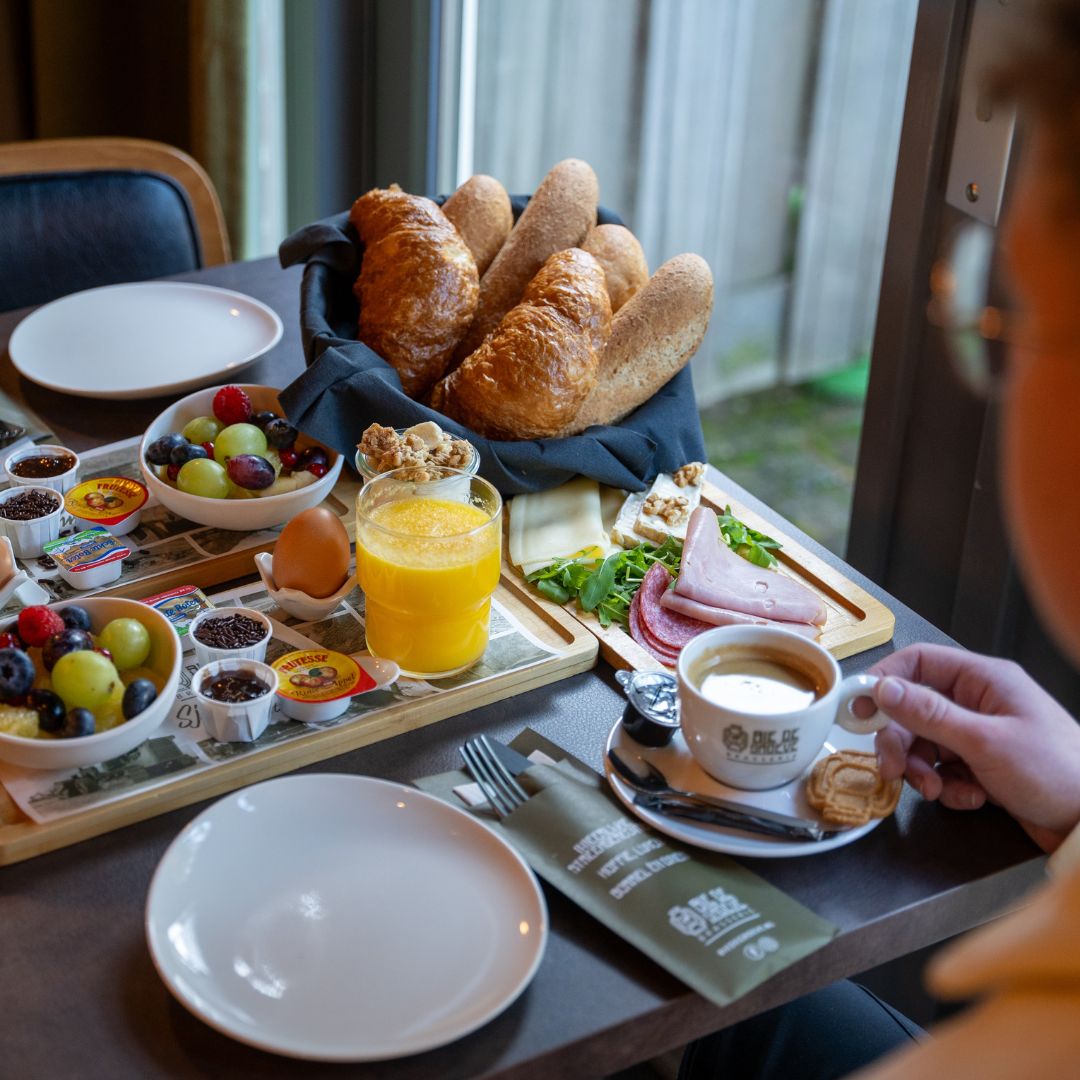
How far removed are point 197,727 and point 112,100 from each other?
2.45 m

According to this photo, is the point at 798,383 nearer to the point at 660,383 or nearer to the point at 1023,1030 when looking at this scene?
the point at 660,383

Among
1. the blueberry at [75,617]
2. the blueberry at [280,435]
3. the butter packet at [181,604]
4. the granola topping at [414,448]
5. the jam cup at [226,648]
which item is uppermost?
the granola topping at [414,448]

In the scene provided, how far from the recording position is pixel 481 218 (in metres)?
1.66

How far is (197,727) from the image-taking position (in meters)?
1.06

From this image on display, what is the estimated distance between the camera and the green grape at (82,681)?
0.99 metres

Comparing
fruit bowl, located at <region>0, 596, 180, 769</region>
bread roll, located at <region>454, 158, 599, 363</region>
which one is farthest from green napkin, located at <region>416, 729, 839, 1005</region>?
bread roll, located at <region>454, 158, 599, 363</region>

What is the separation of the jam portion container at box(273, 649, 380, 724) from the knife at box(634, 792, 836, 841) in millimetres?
278

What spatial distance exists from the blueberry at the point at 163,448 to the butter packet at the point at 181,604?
0.18 meters

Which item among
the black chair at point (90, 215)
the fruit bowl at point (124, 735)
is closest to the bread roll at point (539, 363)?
the fruit bowl at point (124, 735)

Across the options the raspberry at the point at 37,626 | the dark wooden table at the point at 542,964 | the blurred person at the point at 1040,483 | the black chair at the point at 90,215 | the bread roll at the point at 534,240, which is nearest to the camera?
the blurred person at the point at 1040,483

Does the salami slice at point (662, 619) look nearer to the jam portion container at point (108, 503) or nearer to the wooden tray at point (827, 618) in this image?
the wooden tray at point (827, 618)

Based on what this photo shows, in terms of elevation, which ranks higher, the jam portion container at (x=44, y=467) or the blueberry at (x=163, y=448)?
the blueberry at (x=163, y=448)

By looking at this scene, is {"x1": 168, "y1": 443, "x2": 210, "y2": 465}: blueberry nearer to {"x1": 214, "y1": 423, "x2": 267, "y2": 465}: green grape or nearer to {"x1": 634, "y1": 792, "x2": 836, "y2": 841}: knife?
{"x1": 214, "y1": 423, "x2": 267, "y2": 465}: green grape

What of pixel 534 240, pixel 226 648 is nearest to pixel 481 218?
pixel 534 240
